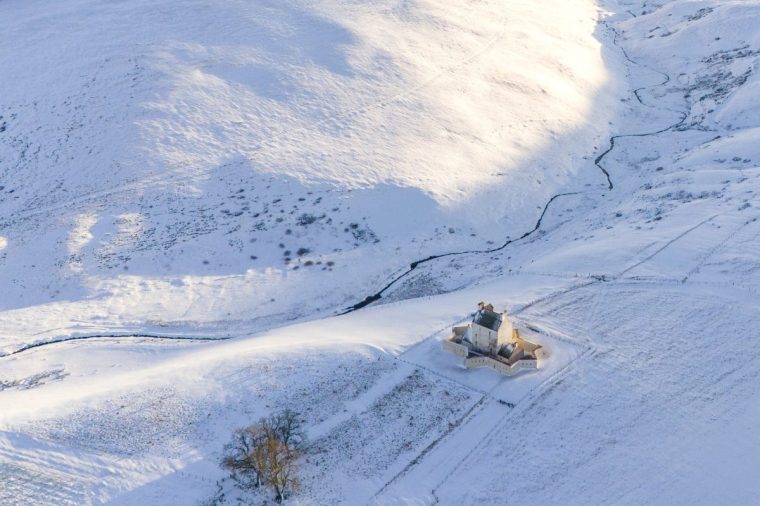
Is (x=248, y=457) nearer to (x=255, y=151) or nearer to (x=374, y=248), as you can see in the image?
(x=374, y=248)

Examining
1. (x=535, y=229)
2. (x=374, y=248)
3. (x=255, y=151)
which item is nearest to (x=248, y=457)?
(x=374, y=248)

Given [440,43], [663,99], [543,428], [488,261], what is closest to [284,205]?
[488,261]

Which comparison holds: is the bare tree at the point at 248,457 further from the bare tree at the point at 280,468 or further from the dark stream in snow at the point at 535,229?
the dark stream in snow at the point at 535,229

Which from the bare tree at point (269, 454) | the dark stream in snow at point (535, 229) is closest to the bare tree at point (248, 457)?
the bare tree at point (269, 454)

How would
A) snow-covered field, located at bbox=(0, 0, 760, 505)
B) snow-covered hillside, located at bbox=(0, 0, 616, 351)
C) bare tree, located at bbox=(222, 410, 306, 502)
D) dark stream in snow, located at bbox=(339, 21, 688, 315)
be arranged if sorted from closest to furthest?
bare tree, located at bbox=(222, 410, 306, 502), snow-covered field, located at bbox=(0, 0, 760, 505), dark stream in snow, located at bbox=(339, 21, 688, 315), snow-covered hillside, located at bbox=(0, 0, 616, 351)

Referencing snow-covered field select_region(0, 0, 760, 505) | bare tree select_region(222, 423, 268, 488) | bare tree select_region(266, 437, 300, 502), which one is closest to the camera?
bare tree select_region(266, 437, 300, 502)

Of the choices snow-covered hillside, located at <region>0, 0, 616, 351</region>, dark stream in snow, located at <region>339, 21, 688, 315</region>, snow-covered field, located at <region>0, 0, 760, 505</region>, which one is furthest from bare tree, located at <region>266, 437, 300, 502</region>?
dark stream in snow, located at <region>339, 21, 688, 315</region>

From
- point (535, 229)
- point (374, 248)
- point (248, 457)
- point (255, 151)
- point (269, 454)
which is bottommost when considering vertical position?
point (248, 457)

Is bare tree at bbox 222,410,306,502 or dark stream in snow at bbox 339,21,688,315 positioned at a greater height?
dark stream in snow at bbox 339,21,688,315

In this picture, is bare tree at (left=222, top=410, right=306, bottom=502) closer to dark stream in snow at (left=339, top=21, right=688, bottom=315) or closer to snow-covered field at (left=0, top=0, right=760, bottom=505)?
snow-covered field at (left=0, top=0, right=760, bottom=505)
